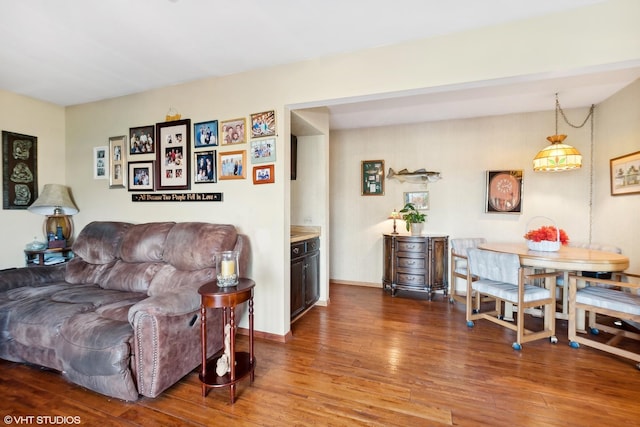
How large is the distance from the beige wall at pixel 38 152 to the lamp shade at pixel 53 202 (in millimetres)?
135

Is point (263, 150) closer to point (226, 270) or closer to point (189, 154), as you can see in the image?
point (189, 154)

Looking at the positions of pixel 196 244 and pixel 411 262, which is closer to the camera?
pixel 196 244

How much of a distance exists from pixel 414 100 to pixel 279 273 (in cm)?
251

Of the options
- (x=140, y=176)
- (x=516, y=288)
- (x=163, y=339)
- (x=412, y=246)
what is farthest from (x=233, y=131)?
(x=516, y=288)

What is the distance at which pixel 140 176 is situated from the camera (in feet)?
10.5

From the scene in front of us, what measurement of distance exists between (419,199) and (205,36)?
11.3 ft

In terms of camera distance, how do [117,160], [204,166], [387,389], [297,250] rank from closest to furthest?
[387,389]
[204,166]
[297,250]
[117,160]

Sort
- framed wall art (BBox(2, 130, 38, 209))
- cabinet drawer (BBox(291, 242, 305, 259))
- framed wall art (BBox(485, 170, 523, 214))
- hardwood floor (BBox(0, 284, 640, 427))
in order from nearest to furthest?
hardwood floor (BBox(0, 284, 640, 427))
cabinet drawer (BBox(291, 242, 305, 259))
framed wall art (BBox(2, 130, 38, 209))
framed wall art (BBox(485, 170, 523, 214))

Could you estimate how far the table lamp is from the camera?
3.24 meters

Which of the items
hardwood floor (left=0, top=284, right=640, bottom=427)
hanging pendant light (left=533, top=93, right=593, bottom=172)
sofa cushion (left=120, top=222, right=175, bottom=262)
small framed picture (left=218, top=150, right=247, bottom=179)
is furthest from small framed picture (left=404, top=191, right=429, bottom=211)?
sofa cushion (left=120, top=222, right=175, bottom=262)

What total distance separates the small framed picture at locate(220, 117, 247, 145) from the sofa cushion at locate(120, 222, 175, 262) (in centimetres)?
98

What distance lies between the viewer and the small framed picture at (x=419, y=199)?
14.2 ft

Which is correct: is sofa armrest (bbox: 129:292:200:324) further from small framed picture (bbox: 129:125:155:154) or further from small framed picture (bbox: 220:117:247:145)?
small framed picture (bbox: 129:125:155:154)

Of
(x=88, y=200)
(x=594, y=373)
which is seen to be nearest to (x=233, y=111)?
(x=88, y=200)
